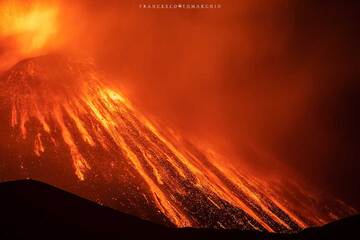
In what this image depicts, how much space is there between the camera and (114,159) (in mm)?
57812

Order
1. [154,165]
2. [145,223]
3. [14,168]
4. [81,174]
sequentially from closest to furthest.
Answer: [145,223], [14,168], [81,174], [154,165]

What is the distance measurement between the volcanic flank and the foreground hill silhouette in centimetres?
2899

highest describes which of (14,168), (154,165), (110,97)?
(110,97)

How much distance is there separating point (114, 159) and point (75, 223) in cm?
4306

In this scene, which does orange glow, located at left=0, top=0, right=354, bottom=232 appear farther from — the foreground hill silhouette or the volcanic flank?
the foreground hill silhouette

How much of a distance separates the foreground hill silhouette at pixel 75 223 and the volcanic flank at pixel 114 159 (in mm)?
28988

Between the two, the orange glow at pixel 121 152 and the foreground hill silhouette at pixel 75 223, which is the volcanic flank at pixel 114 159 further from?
the foreground hill silhouette at pixel 75 223

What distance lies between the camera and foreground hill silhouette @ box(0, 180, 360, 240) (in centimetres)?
1380

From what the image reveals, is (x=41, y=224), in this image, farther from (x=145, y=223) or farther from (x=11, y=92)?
(x=11, y=92)

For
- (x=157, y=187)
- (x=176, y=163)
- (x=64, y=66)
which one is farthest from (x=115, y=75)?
(x=157, y=187)

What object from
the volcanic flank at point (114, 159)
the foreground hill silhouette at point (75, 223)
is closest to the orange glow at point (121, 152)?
the volcanic flank at point (114, 159)

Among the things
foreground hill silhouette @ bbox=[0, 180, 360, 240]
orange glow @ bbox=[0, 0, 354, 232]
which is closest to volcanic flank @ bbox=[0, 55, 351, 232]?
orange glow @ bbox=[0, 0, 354, 232]

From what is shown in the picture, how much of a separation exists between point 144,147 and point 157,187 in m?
9.12

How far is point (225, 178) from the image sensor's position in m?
66.0
